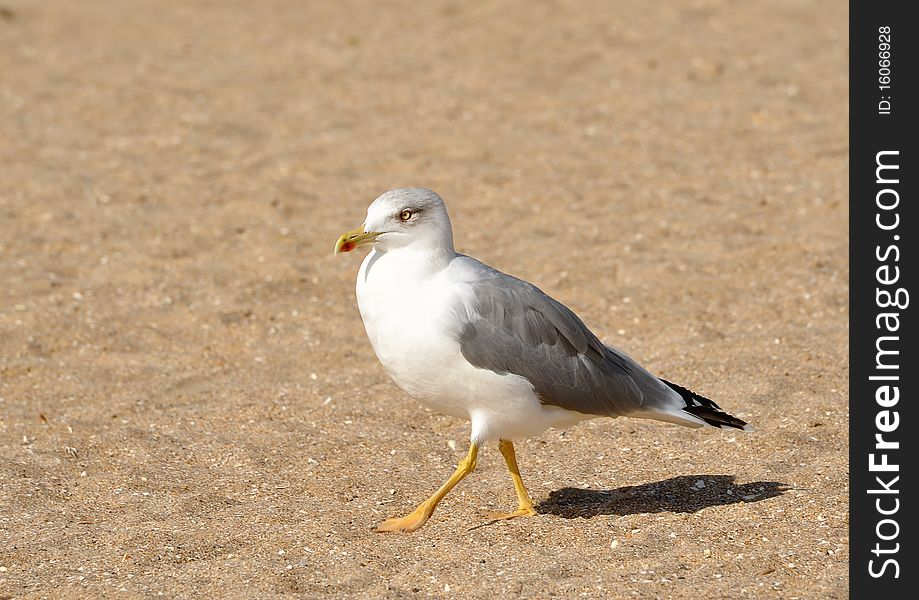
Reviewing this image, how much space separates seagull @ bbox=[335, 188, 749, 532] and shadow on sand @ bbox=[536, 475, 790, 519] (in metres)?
0.24

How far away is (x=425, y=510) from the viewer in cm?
531

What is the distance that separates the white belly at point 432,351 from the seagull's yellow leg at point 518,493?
373 mm

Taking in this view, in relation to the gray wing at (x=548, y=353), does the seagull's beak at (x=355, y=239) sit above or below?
above

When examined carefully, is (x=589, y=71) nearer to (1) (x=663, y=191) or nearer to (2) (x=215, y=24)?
(1) (x=663, y=191)

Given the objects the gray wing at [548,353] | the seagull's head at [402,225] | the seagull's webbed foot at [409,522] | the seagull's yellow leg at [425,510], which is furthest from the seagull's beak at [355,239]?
the seagull's webbed foot at [409,522]

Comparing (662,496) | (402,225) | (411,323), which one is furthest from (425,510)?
(402,225)

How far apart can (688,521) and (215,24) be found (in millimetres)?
10309

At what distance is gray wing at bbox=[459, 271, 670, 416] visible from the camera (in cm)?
506

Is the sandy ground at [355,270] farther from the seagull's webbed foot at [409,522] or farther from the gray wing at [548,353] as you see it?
the gray wing at [548,353]

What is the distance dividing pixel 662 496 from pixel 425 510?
43.2 inches

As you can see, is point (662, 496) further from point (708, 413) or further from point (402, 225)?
→ point (402, 225)

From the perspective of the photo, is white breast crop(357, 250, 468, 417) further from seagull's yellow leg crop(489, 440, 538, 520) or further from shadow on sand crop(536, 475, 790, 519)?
shadow on sand crop(536, 475, 790, 519)

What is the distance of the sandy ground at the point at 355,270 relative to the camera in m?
5.10
